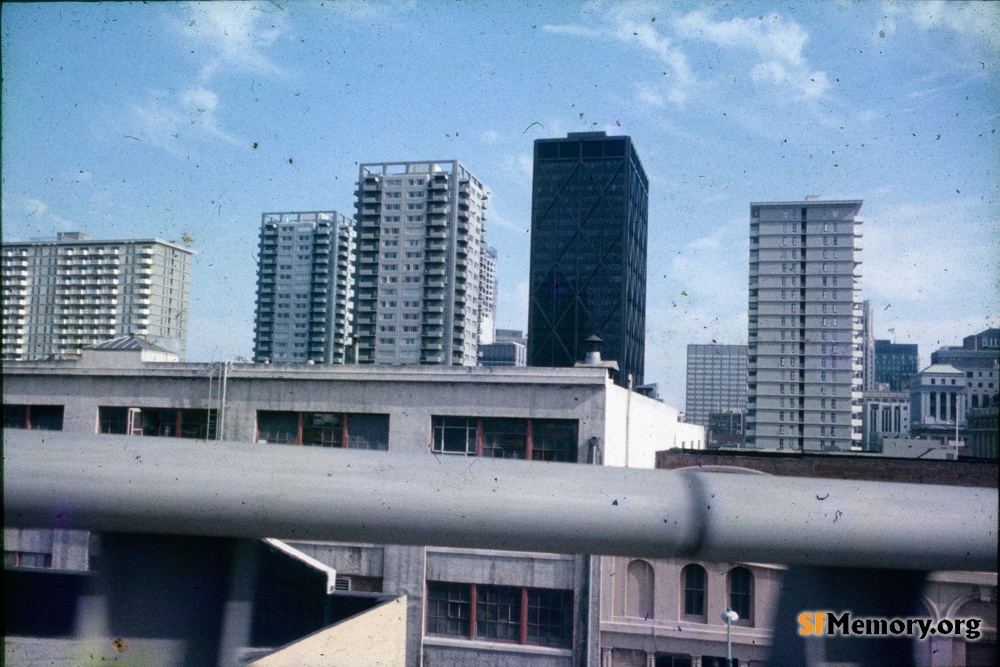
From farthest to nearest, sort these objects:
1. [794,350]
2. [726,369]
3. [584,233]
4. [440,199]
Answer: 1. [726,369]
2. [584,233]
3. [440,199]
4. [794,350]

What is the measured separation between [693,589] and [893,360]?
200m

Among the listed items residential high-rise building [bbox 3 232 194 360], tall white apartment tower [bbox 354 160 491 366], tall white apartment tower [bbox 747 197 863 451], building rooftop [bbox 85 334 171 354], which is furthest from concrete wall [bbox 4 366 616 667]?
tall white apartment tower [bbox 354 160 491 366]

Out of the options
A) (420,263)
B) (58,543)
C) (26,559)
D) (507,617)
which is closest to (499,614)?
(507,617)

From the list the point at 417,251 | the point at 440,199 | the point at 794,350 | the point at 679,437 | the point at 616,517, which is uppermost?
the point at 440,199

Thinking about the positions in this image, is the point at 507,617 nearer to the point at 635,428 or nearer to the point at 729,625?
the point at 635,428

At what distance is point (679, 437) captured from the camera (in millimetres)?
25031

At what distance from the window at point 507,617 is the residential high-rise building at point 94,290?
6959cm

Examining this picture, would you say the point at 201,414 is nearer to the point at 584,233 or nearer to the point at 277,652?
the point at 277,652

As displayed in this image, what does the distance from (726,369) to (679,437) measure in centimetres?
18021

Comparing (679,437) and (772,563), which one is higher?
(772,563)

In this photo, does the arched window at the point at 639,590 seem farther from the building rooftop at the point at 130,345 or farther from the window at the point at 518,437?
the building rooftop at the point at 130,345

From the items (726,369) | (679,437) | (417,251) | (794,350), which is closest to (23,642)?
(679,437)

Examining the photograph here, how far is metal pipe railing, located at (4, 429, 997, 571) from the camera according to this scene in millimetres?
900

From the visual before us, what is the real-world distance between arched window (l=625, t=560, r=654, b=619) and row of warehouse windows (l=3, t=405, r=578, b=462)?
41.4 feet
